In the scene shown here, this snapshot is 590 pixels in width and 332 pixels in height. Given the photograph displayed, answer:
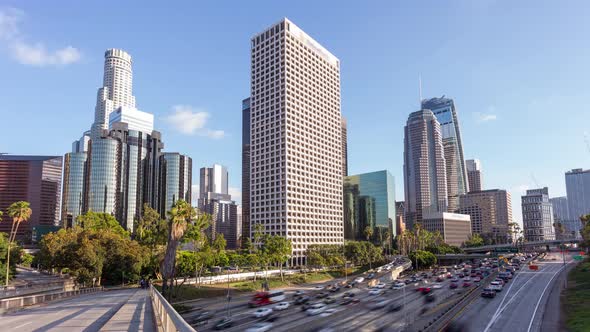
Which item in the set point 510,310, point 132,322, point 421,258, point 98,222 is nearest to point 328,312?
point 510,310

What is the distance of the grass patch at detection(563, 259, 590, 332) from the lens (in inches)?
2143

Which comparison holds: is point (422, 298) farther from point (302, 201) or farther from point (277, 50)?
point (277, 50)

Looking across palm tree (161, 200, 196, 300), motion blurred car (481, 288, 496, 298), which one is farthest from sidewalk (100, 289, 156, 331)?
motion blurred car (481, 288, 496, 298)

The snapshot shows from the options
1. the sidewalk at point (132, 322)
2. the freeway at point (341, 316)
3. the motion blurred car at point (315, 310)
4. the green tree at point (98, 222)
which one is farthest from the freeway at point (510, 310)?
the green tree at point (98, 222)

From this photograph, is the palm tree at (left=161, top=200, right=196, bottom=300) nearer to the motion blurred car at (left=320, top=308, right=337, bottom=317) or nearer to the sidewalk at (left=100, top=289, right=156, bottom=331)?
the sidewalk at (left=100, top=289, right=156, bottom=331)

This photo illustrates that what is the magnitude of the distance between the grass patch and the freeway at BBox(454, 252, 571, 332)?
12.3 feet

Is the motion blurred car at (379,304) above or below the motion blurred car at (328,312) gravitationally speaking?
below

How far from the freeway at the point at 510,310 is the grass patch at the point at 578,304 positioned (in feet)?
12.3

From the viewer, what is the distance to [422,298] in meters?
91.5

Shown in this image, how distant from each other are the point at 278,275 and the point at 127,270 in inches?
2268

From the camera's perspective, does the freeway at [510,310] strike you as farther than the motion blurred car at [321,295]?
No

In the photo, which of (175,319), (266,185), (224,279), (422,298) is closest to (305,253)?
(266,185)

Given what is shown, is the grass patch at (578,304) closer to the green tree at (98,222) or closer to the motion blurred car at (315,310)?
the motion blurred car at (315,310)

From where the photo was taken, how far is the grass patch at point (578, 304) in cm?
5444
